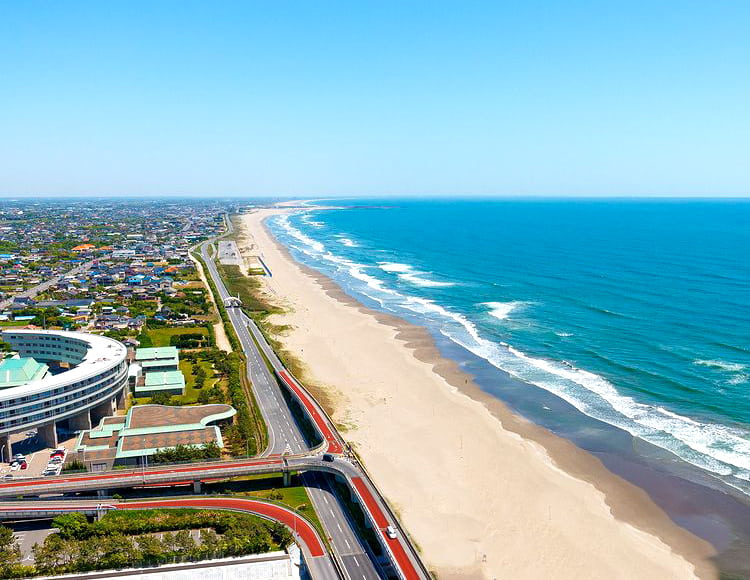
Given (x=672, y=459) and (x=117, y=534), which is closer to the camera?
(x=117, y=534)

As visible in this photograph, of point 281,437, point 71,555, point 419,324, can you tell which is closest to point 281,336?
point 419,324

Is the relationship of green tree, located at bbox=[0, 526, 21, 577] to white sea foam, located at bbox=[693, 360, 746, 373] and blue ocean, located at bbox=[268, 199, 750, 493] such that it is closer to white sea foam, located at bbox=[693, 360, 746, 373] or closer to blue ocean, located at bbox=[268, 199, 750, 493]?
blue ocean, located at bbox=[268, 199, 750, 493]

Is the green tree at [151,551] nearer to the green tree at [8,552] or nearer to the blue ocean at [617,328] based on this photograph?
the green tree at [8,552]

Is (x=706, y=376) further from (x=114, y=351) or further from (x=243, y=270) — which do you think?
(x=243, y=270)

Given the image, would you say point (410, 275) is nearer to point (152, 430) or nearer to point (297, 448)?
point (297, 448)

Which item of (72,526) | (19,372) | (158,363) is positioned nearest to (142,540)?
(72,526)
